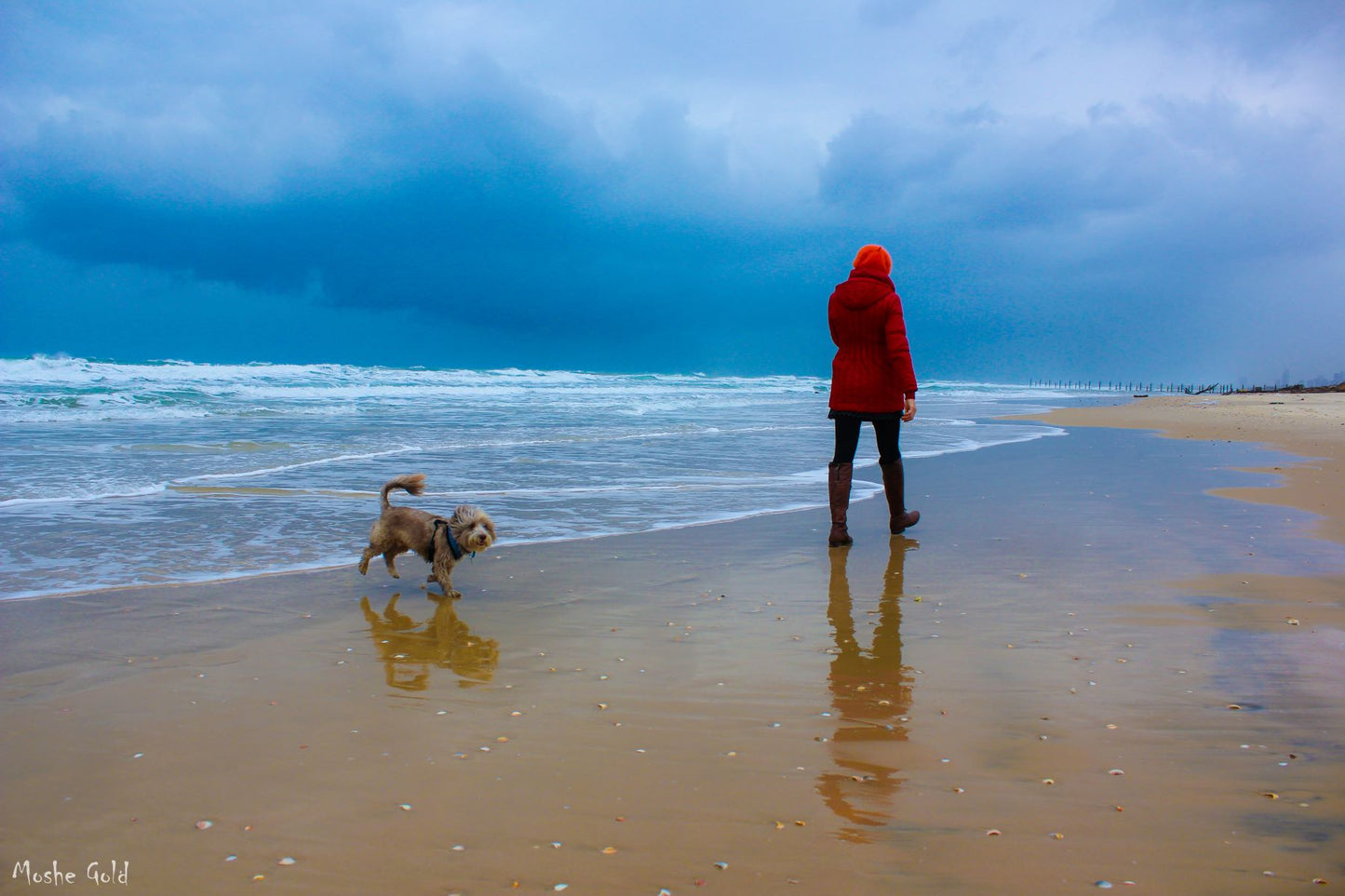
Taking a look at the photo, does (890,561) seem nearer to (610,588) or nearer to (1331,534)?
(610,588)

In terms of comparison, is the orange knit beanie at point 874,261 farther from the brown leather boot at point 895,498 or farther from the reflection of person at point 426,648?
the reflection of person at point 426,648

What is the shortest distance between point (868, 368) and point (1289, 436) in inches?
583

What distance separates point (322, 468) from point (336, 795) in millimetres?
9400

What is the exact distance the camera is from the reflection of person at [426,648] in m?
3.74

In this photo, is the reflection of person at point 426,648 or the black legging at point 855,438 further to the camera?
the black legging at point 855,438

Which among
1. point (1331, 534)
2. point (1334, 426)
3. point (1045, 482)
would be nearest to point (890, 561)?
point (1331, 534)

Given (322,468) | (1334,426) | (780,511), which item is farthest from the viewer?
(1334,426)

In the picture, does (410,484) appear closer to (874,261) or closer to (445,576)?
(445,576)

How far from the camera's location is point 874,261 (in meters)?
6.71

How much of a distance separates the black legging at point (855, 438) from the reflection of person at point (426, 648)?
10.6ft

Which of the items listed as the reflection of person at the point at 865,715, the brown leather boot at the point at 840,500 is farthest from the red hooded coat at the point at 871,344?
the reflection of person at the point at 865,715

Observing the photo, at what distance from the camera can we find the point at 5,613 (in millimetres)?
4695
